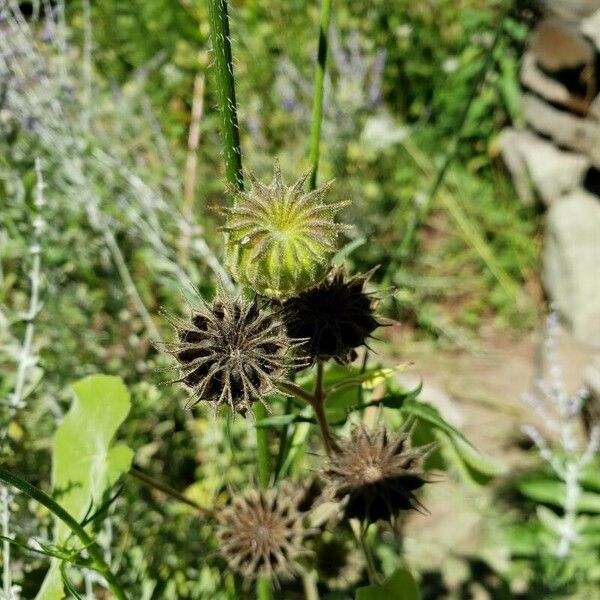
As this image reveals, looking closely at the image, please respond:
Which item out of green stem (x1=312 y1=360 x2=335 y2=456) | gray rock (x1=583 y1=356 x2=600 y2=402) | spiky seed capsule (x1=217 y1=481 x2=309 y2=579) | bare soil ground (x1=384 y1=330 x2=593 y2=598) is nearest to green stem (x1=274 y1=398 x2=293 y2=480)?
spiky seed capsule (x1=217 y1=481 x2=309 y2=579)

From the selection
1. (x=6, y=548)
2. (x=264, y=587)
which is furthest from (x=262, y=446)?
(x=6, y=548)

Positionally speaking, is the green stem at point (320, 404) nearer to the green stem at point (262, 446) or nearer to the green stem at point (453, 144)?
the green stem at point (262, 446)

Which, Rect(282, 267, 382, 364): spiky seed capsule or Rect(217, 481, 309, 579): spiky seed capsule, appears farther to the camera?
Rect(217, 481, 309, 579): spiky seed capsule

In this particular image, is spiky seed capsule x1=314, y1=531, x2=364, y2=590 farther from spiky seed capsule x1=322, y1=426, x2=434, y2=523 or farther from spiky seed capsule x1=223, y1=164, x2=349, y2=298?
spiky seed capsule x1=223, y1=164, x2=349, y2=298

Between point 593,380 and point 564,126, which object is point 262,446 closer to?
point 593,380

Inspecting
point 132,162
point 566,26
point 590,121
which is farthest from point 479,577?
point 566,26
